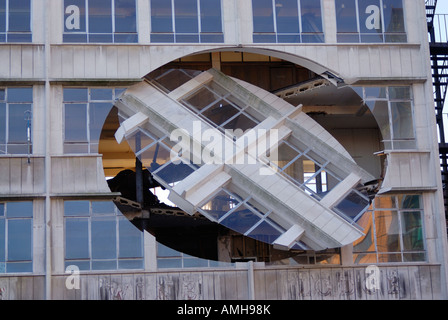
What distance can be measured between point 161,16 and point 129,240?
29.7 ft

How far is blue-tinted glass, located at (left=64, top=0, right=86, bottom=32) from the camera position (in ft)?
126

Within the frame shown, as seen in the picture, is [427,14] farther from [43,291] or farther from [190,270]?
[43,291]

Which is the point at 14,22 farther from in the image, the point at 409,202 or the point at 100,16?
the point at 409,202

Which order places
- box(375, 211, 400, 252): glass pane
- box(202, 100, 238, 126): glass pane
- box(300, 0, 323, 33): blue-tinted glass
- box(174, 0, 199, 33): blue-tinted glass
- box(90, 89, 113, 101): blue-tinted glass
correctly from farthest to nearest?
box(202, 100, 238, 126): glass pane → box(300, 0, 323, 33): blue-tinted glass → box(174, 0, 199, 33): blue-tinted glass → box(375, 211, 400, 252): glass pane → box(90, 89, 113, 101): blue-tinted glass

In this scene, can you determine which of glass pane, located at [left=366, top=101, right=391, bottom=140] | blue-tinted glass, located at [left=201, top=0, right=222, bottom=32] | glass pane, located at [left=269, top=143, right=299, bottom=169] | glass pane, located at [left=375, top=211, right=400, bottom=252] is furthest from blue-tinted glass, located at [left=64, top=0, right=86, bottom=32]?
glass pane, located at [left=375, top=211, right=400, bottom=252]

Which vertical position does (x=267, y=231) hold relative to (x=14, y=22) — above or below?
below

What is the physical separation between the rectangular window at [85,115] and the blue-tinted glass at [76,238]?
279 cm

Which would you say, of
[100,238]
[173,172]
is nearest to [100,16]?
[173,172]

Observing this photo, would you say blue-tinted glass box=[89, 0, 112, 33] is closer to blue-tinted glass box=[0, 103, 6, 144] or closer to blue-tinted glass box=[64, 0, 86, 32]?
blue-tinted glass box=[64, 0, 86, 32]

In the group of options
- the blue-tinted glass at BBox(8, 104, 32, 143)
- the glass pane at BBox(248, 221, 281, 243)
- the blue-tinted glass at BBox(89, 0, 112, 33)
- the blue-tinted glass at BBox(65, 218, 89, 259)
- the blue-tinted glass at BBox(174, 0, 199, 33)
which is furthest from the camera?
the blue-tinted glass at BBox(174, 0, 199, 33)

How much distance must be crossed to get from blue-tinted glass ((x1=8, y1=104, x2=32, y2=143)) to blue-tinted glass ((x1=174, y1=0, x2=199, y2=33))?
22.4 ft

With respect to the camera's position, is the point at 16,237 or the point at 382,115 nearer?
the point at 16,237

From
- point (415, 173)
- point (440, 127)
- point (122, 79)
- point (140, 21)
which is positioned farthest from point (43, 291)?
point (440, 127)

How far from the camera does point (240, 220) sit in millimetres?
36875
